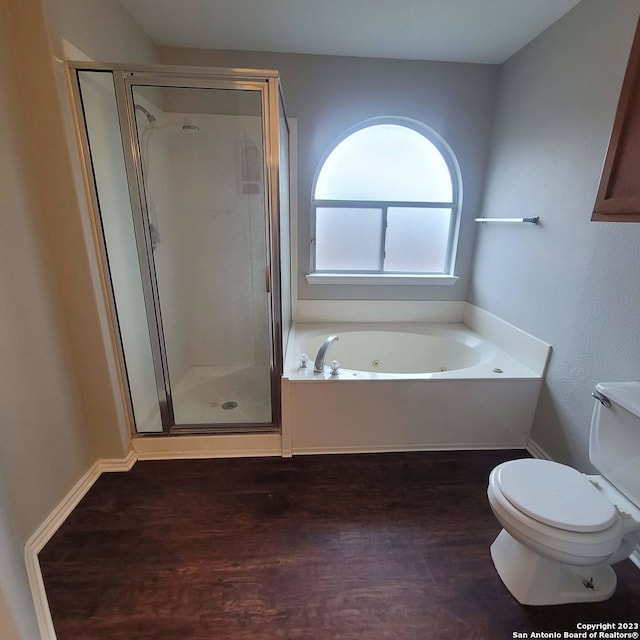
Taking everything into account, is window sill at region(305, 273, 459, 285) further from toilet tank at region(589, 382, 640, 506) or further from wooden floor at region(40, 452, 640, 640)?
toilet tank at region(589, 382, 640, 506)

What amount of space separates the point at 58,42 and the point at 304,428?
2.09m

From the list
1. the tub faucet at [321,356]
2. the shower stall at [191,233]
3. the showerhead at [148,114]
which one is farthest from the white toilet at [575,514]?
the showerhead at [148,114]

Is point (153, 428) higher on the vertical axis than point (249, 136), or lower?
lower

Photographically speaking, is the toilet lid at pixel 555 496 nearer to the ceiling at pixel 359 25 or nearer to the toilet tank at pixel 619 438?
the toilet tank at pixel 619 438

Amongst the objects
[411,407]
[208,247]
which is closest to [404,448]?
[411,407]

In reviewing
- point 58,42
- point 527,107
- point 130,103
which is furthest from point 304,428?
point 527,107

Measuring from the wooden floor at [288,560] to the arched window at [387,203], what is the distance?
162 centimetres

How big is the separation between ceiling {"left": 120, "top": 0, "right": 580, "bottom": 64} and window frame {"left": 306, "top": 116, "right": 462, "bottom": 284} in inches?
17.3

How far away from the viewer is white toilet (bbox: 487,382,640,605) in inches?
41.4

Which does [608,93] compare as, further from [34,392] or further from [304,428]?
[34,392]

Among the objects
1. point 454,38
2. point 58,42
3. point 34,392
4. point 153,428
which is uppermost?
point 454,38

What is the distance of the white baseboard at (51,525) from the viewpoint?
3.31 ft

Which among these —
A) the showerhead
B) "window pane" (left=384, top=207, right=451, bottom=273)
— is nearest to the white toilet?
"window pane" (left=384, top=207, right=451, bottom=273)

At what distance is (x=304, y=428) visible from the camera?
1.94m
